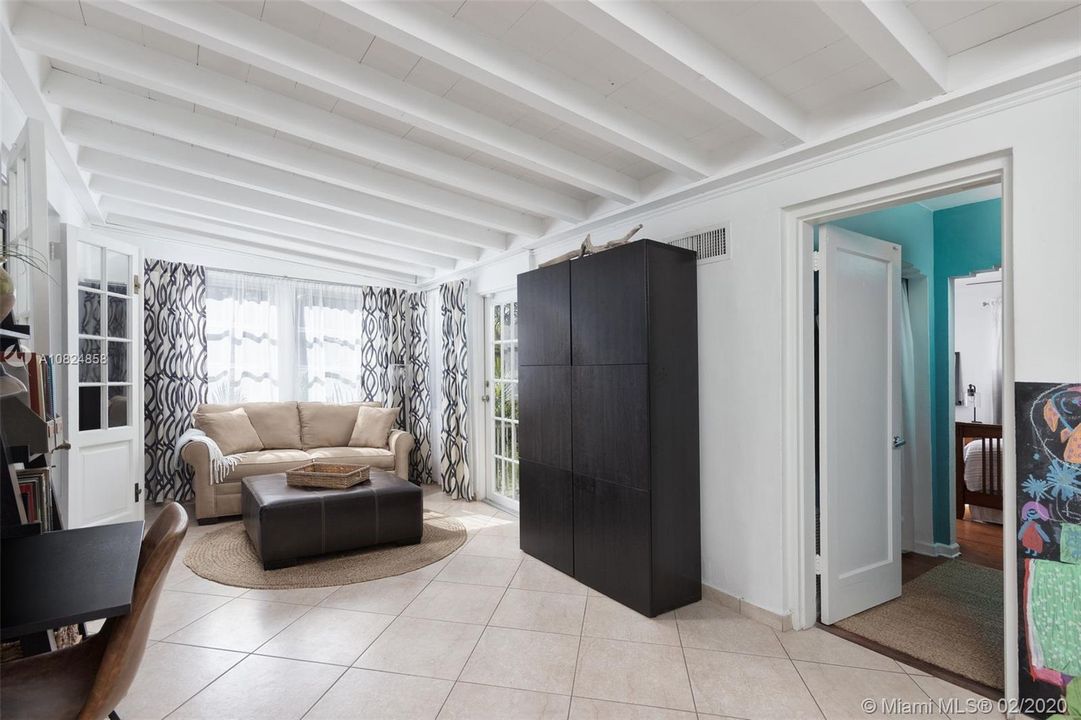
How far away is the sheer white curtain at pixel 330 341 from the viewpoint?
235 inches

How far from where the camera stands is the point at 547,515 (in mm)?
3621

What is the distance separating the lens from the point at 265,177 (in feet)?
10.9

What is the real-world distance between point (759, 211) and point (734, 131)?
1.39ft

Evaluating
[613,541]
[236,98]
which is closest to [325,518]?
[613,541]

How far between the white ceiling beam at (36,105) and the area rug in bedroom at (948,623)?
429 centimetres

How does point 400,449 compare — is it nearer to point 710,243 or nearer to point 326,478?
point 326,478

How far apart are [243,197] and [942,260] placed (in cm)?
496

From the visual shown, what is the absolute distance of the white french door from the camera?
494cm

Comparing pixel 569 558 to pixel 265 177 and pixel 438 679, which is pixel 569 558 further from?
pixel 265 177

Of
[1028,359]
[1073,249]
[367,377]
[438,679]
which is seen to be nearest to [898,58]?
[1073,249]

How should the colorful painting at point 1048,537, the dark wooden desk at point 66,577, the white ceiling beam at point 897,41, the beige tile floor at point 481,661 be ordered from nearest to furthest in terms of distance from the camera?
the dark wooden desk at point 66,577
the white ceiling beam at point 897,41
the colorful painting at point 1048,537
the beige tile floor at point 481,661

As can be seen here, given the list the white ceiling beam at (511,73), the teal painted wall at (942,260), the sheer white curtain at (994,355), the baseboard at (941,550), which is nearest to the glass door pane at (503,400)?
the white ceiling beam at (511,73)

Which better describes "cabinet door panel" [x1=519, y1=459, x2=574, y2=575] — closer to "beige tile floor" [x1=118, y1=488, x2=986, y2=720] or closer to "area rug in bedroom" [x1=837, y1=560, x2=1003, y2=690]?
"beige tile floor" [x1=118, y1=488, x2=986, y2=720]

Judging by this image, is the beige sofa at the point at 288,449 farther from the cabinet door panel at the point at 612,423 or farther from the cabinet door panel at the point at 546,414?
the cabinet door panel at the point at 612,423
